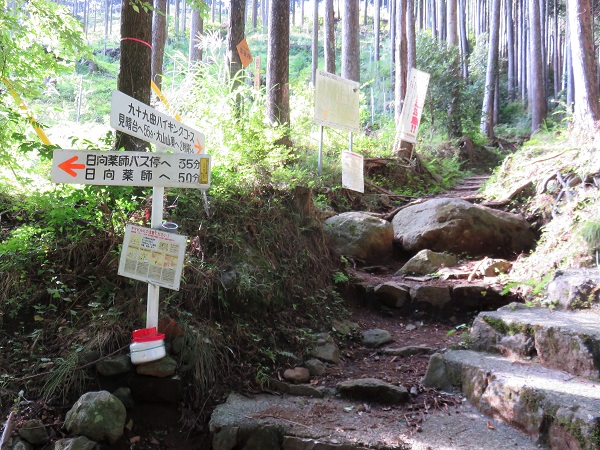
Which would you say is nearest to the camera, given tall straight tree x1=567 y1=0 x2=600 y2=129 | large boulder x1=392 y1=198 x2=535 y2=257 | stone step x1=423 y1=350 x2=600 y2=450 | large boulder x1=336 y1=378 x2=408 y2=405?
stone step x1=423 y1=350 x2=600 y2=450

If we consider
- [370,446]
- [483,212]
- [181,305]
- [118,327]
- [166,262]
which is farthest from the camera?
[483,212]

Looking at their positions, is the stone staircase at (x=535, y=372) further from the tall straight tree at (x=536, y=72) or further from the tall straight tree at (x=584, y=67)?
the tall straight tree at (x=536, y=72)

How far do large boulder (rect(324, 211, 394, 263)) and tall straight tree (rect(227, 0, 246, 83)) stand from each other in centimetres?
295

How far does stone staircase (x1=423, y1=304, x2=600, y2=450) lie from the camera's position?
2.55m

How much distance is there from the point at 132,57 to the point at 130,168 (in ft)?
7.00

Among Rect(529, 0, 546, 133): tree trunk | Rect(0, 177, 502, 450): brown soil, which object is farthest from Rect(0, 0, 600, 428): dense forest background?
Rect(529, 0, 546, 133): tree trunk

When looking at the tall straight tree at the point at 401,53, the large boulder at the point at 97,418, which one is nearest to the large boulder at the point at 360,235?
the large boulder at the point at 97,418

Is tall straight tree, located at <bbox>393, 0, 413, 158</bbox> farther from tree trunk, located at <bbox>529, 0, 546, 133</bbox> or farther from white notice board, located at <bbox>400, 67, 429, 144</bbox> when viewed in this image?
tree trunk, located at <bbox>529, 0, 546, 133</bbox>

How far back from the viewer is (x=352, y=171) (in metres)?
7.53

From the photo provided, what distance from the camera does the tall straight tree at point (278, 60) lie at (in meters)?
7.76

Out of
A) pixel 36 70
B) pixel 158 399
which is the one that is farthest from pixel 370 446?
pixel 36 70

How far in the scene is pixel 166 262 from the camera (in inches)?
120

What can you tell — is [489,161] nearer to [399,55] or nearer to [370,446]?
[399,55]

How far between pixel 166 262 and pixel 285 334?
1432 mm
